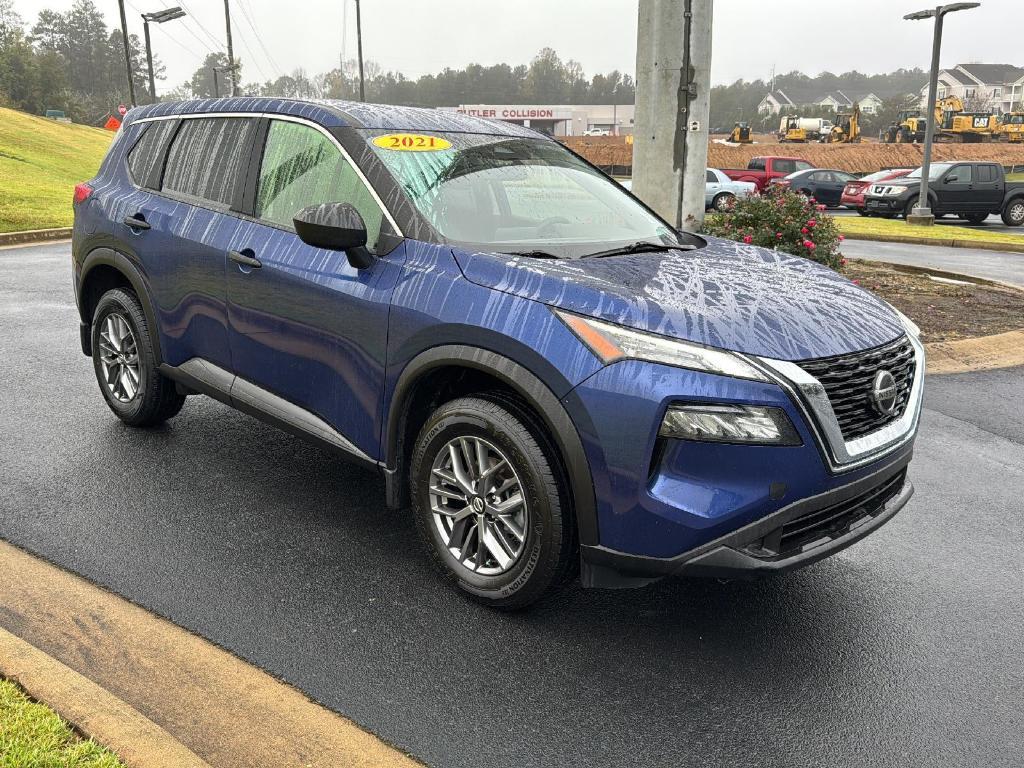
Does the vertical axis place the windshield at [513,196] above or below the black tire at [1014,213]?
above

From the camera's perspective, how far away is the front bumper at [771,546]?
2.94 meters

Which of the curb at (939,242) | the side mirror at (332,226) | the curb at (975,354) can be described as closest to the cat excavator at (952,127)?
the curb at (939,242)

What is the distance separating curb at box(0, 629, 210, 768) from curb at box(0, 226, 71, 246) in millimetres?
15531

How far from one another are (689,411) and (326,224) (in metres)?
1.57

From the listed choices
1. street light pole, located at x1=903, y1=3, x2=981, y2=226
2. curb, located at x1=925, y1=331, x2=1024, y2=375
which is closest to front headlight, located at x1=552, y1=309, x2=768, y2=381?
curb, located at x1=925, y1=331, x2=1024, y2=375

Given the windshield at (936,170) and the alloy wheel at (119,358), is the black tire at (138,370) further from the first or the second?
the windshield at (936,170)

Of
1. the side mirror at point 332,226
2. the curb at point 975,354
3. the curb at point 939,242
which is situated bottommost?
the curb at point 939,242

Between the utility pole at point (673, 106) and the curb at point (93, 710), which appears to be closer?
the curb at point (93, 710)

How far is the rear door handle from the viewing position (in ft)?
16.1

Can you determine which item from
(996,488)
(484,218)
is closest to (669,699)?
(484,218)

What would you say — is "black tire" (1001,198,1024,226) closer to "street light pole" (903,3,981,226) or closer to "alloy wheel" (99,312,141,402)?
"street light pole" (903,3,981,226)

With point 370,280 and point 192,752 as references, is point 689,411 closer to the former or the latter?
point 370,280

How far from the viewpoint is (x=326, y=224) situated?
A: 3523 mm

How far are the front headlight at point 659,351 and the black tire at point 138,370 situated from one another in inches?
119
